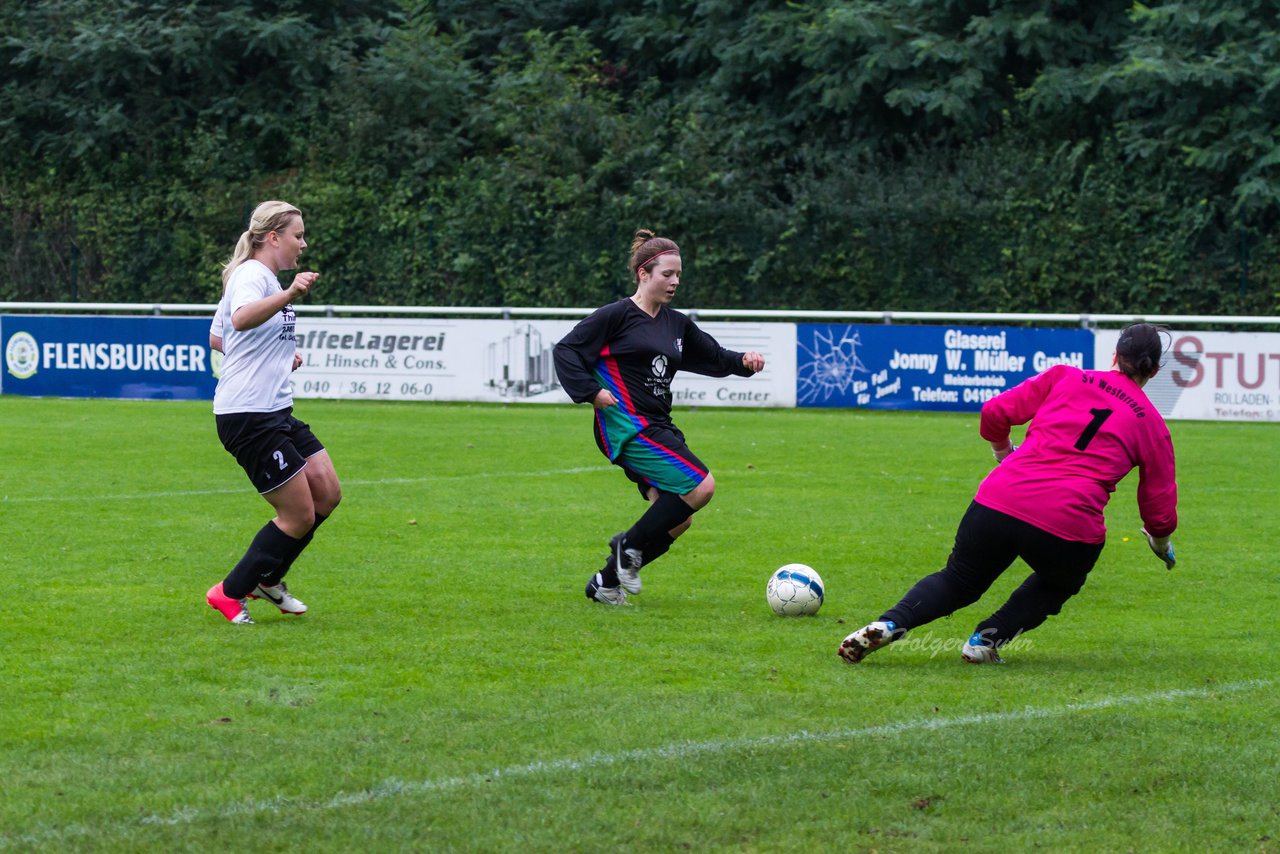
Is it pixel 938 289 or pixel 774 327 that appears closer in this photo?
pixel 774 327

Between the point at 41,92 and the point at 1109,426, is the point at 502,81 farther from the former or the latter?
the point at 1109,426

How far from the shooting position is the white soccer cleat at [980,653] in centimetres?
677

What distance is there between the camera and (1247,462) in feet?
52.1

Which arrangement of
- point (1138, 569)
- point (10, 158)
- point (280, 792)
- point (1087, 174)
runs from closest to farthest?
point (280, 792) < point (1138, 569) < point (1087, 174) < point (10, 158)

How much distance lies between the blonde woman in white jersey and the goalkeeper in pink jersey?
249 cm

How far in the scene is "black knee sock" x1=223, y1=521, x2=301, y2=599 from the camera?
24.1 ft

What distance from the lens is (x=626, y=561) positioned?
26.4 feet

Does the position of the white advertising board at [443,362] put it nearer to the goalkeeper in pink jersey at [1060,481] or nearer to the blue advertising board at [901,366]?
the blue advertising board at [901,366]

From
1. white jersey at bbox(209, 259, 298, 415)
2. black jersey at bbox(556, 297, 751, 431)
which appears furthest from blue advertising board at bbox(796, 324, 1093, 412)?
white jersey at bbox(209, 259, 298, 415)

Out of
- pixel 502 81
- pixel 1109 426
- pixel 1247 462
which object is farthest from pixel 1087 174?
pixel 1109 426

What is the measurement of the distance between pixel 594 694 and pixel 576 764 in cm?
97

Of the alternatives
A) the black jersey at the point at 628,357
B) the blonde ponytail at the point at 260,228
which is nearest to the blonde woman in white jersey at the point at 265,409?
the blonde ponytail at the point at 260,228

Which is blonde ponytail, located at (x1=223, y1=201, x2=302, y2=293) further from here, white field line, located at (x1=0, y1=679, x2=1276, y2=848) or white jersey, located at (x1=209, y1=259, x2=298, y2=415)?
white field line, located at (x1=0, y1=679, x2=1276, y2=848)

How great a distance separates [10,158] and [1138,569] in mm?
30435
